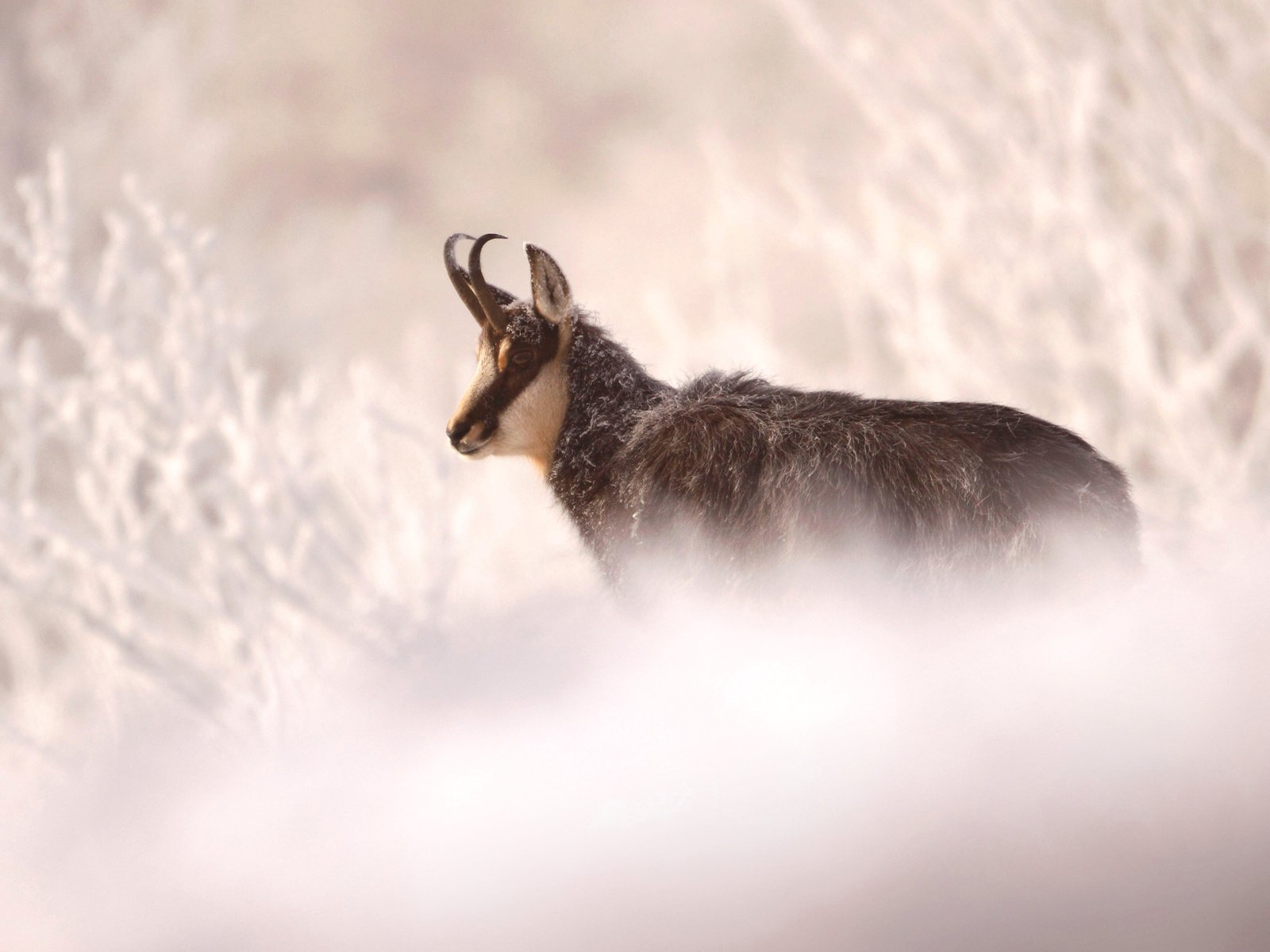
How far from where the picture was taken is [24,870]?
4.59ft

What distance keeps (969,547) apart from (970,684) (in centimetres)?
21

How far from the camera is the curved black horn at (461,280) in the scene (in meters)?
1.49

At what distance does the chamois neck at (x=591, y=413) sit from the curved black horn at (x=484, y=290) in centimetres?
12

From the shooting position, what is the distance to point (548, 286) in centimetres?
152

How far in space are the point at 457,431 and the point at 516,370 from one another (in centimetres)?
11

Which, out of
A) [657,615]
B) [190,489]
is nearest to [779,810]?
[657,615]

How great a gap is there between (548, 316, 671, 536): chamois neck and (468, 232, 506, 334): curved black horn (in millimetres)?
115

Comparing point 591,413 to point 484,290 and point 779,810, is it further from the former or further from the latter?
point 779,810

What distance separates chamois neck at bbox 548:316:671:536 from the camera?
1.56 m

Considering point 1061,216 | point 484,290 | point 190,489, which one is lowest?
point 484,290

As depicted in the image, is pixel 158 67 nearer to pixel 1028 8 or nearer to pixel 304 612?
pixel 304 612

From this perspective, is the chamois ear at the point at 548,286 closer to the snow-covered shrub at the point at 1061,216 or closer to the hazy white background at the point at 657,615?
the hazy white background at the point at 657,615

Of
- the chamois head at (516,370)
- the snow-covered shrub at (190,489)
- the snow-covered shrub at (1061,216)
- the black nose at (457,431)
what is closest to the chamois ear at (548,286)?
the chamois head at (516,370)

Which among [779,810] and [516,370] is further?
[516,370]
